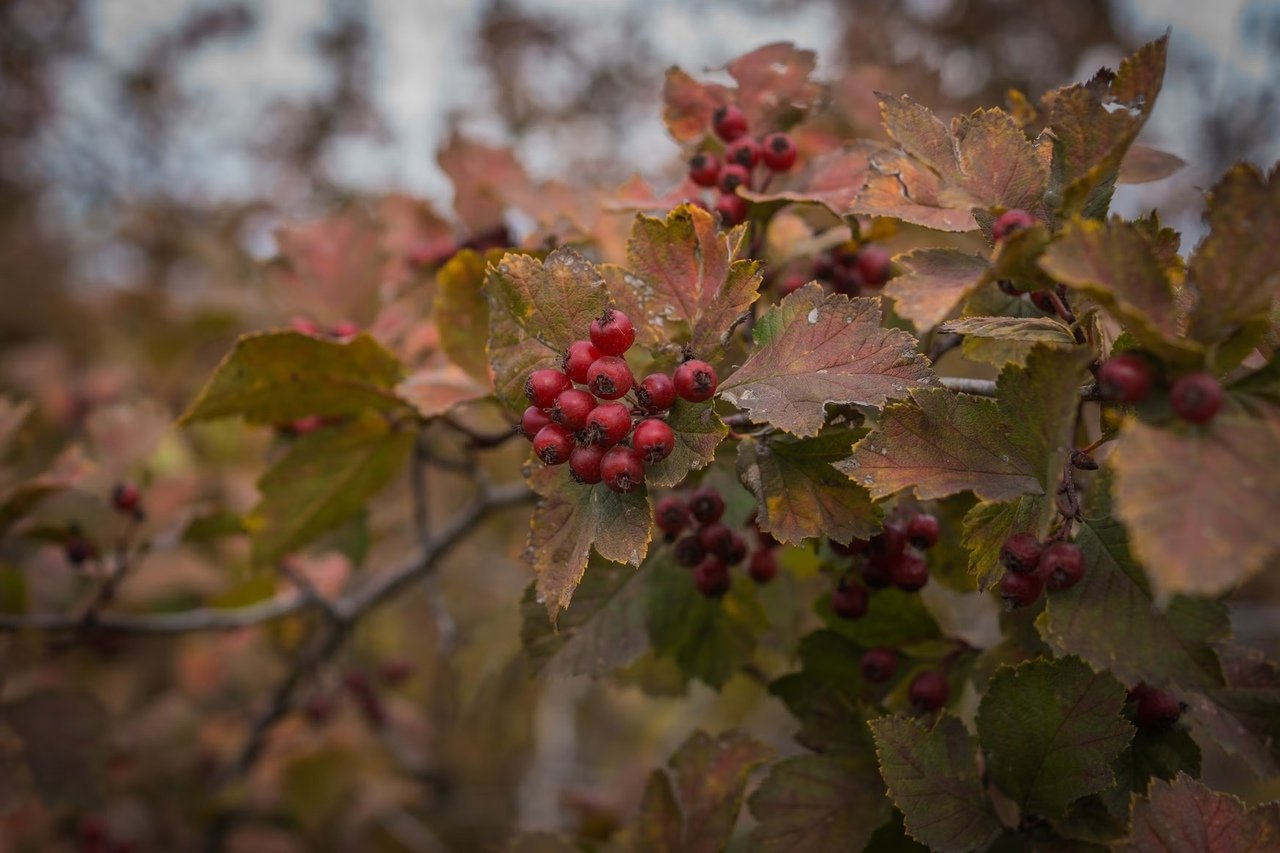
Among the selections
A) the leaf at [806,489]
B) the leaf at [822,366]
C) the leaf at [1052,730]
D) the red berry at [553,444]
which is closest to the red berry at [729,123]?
the leaf at [822,366]

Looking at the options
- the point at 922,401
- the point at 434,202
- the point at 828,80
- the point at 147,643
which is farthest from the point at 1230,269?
the point at 147,643

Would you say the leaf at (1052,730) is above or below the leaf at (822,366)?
below

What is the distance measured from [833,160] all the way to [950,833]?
1.07 meters

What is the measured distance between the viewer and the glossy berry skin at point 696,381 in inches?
41.1

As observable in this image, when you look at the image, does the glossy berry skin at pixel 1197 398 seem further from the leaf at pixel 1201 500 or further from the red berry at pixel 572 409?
the red berry at pixel 572 409

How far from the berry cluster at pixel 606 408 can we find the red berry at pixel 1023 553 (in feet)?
1.29

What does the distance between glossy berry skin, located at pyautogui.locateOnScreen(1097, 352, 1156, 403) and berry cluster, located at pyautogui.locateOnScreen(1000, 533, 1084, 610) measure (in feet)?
0.68

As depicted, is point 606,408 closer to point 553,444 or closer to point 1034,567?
point 553,444

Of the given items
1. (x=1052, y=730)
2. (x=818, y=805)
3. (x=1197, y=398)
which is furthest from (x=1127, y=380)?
(x=818, y=805)

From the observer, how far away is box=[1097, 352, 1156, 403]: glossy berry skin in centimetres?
83

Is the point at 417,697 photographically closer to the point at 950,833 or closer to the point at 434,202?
the point at 434,202

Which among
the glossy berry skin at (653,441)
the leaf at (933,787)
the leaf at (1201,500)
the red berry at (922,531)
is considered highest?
the leaf at (1201,500)

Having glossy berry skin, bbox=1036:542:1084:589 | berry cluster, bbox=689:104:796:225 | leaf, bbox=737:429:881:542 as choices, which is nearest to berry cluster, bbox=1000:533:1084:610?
glossy berry skin, bbox=1036:542:1084:589

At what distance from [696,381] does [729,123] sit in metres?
0.72
